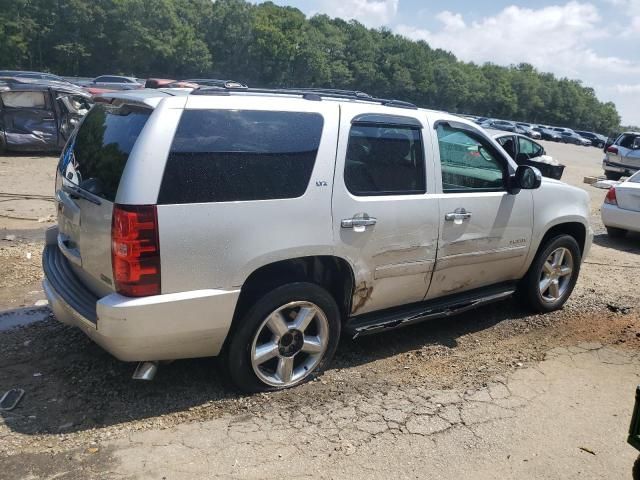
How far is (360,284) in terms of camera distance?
3.92 m

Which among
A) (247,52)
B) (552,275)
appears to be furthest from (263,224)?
(247,52)

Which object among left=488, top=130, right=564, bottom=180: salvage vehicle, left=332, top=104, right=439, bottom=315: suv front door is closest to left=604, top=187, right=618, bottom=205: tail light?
left=488, top=130, right=564, bottom=180: salvage vehicle

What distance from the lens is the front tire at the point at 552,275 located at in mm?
5293

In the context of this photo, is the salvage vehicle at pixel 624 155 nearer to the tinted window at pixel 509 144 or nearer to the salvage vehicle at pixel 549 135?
the tinted window at pixel 509 144

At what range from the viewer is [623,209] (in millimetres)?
9578

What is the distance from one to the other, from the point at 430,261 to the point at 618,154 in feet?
58.6

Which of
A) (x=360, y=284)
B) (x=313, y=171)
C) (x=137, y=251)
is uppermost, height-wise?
(x=313, y=171)

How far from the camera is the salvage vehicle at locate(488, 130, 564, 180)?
13531 mm

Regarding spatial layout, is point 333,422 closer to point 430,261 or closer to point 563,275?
point 430,261

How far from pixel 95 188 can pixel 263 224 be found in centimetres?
Answer: 99

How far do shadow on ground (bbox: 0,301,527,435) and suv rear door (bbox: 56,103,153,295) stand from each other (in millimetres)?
708

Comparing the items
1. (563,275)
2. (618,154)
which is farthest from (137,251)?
(618,154)

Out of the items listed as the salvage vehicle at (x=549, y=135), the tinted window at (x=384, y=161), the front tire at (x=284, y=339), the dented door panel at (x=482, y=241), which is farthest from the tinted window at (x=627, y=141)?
the salvage vehicle at (x=549, y=135)

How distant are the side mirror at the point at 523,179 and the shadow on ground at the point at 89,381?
1.44 m
